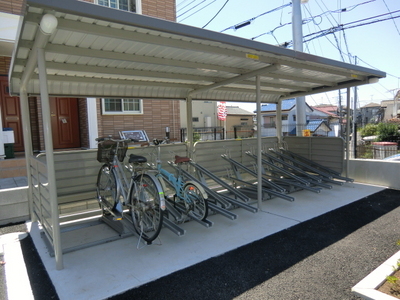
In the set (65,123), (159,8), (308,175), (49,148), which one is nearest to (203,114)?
(159,8)

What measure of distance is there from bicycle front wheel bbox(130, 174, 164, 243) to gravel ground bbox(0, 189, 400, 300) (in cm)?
66

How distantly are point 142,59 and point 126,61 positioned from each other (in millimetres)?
220

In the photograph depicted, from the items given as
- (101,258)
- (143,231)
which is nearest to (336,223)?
(143,231)

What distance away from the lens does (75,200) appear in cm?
403

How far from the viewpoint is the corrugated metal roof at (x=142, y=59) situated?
223 cm

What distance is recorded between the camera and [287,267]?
260 cm

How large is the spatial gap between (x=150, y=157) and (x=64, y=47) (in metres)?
2.31

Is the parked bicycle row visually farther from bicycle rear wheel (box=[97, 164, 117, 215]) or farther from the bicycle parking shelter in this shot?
the bicycle parking shelter

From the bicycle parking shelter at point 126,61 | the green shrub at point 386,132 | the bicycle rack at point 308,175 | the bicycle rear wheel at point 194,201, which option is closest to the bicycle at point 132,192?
the bicycle rear wheel at point 194,201

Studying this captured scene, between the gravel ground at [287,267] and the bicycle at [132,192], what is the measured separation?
734 millimetres

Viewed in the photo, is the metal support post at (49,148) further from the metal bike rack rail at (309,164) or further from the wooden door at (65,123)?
the wooden door at (65,123)

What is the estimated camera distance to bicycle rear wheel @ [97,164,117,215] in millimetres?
Result: 3539

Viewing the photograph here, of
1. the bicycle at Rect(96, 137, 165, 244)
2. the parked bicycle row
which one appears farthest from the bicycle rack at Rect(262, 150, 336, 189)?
the bicycle at Rect(96, 137, 165, 244)

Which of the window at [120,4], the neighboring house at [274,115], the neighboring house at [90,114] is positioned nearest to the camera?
the neighboring house at [90,114]
